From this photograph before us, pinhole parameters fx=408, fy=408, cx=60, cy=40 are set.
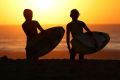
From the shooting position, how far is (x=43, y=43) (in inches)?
531

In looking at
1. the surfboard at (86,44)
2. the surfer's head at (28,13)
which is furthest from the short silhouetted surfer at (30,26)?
the surfboard at (86,44)

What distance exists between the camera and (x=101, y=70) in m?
10.1

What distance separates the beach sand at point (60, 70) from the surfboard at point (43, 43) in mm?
1128

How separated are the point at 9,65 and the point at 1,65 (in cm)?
22

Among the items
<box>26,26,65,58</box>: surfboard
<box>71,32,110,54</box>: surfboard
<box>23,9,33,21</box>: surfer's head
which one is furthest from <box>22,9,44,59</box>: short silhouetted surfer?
<box>71,32,110,54</box>: surfboard

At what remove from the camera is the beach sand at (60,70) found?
9227 millimetres

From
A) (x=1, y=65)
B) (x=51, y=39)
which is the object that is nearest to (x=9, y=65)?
(x=1, y=65)

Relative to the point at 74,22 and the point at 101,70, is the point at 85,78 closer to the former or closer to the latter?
the point at 101,70

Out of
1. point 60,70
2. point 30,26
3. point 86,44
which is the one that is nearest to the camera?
point 60,70

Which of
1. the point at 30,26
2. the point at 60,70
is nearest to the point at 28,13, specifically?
the point at 30,26

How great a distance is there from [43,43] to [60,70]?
3.34 m

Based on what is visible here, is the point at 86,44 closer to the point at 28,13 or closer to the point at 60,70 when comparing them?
the point at 28,13

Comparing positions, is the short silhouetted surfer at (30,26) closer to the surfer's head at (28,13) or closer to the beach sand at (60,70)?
the surfer's head at (28,13)

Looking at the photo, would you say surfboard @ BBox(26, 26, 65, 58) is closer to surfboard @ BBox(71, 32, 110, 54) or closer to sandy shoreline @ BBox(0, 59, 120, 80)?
surfboard @ BBox(71, 32, 110, 54)
